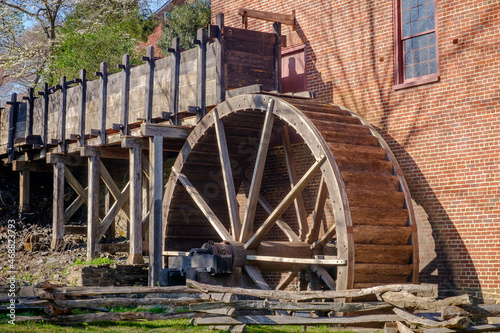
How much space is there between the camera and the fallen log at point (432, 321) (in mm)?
6972

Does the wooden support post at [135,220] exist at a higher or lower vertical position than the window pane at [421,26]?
lower

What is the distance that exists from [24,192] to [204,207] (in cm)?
835

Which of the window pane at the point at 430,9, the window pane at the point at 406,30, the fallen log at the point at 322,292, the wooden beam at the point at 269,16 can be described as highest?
the wooden beam at the point at 269,16

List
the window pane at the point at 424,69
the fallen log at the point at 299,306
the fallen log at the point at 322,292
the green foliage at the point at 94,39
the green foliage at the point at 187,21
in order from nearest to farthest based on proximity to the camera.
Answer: the fallen log at the point at 322,292 → the fallen log at the point at 299,306 → the window pane at the point at 424,69 → the green foliage at the point at 187,21 → the green foliage at the point at 94,39

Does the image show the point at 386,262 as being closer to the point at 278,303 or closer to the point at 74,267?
the point at 278,303

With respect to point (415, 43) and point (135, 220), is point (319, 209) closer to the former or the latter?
point (415, 43)

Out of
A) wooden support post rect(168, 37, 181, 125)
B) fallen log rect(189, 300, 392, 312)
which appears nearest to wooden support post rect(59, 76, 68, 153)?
wooden support post rect(168, 37, 181, 125)

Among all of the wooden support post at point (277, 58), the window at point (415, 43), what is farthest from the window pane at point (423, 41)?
the wooden support post at point (277, 58)

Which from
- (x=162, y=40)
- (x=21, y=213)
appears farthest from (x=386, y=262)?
(x=162, y=40)

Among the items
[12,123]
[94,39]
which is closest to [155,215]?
[12,123]

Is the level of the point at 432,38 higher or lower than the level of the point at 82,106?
higher

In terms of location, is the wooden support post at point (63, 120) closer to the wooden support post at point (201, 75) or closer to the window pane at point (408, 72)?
the wooden support post at point (201, 75)

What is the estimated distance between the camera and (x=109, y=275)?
13625 mm

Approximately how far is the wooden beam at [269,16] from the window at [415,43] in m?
2.56
